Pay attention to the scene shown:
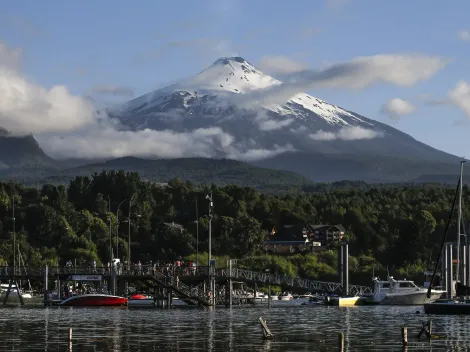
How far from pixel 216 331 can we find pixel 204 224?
10344 cm

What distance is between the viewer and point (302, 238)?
182m

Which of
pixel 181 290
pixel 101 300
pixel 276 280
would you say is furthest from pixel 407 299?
pixel 101 300

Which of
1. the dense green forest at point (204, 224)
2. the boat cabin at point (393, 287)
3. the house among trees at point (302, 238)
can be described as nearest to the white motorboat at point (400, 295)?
the boat cabin at point (393, 287)

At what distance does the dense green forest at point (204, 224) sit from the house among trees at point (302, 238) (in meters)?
2.33

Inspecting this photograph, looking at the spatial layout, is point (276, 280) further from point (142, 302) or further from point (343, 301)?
point (142, 302)

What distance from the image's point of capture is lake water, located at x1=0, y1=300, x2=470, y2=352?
52469 millimetres

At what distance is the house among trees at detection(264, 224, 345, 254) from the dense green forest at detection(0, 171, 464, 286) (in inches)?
91.8

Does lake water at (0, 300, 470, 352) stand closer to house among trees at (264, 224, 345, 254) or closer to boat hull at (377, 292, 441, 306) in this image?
boat hull at (377, 292, 441, 306)

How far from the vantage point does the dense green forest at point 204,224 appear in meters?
153

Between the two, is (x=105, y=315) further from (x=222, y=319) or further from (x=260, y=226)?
(x=260, y=226)

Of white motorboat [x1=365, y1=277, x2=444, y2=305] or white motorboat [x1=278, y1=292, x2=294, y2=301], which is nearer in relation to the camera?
white motorboat [x1=365, y1=277, x2=444, y2=305]

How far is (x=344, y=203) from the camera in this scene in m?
194

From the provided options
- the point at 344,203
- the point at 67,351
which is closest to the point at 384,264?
the point at 344,203

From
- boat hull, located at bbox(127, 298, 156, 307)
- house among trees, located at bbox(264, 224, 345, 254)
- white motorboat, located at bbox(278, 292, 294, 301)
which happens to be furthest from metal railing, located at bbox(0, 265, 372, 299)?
house among trees, located at bbox(264, 224, 345, 254)
